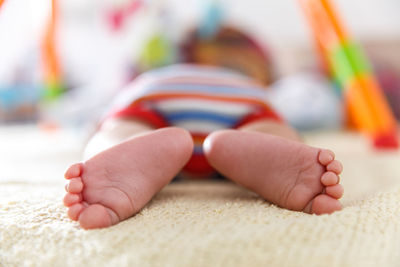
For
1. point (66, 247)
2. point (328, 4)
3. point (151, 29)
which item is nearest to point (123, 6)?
point (151, 29)

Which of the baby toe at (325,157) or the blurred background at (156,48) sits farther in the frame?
the blurred background at (156,48)

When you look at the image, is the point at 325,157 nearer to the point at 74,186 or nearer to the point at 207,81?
the point at 74,186

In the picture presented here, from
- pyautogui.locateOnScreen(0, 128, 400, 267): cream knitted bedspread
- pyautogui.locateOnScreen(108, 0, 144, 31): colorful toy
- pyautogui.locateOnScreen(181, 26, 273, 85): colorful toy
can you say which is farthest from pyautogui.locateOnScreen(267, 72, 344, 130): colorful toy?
pyautogui.locateOnScreen(0, 128, 400, 267): cream knitted bedspread

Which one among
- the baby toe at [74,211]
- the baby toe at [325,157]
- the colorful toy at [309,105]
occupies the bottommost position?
the colorful toy at [309,105]

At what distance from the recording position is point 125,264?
1.07ft

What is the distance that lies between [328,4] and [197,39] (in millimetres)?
692

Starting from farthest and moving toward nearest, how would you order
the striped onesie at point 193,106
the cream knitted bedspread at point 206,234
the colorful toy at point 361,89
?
the colorful toy at point 361,89 < the striped onesie at point 193,106 < the cream knitted bedspread at point 206,234

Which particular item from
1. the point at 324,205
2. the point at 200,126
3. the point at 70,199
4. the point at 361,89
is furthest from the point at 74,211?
the point at 361,89

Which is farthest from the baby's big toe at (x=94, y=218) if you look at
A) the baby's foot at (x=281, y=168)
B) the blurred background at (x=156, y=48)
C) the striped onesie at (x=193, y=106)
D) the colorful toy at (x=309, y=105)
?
the colorful toy at (x=309, y=105)

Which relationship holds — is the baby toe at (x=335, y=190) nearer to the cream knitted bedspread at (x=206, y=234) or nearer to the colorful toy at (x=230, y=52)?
the cream knitted bedspread at (x=206, y=234)

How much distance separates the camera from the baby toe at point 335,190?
1.39 ft

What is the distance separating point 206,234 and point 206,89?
0.41 meters

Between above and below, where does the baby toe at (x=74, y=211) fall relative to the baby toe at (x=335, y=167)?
below

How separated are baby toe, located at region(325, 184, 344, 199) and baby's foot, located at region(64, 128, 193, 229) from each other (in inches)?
6.0
